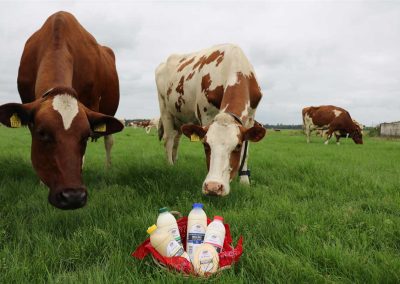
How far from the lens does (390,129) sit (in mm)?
33688

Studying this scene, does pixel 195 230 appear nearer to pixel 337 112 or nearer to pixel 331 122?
pixel 331 122

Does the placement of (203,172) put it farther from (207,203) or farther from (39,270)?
(39,270)

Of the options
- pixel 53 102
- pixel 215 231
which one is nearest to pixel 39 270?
pixel 215 231

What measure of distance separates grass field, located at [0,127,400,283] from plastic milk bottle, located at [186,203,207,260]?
30 centimetres

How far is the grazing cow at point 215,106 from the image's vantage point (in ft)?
14.8

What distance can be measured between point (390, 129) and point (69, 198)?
117 feet

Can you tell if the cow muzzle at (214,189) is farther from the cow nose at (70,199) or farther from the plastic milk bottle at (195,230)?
the cow nose at (70,199)

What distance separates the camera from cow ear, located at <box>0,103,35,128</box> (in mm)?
3621

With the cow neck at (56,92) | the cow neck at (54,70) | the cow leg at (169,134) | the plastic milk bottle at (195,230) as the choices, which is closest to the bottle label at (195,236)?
the plastic milk bottle at (195,230)

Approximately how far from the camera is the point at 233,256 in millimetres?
2600

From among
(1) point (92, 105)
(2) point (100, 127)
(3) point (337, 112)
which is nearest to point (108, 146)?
(1) point (92, 105)

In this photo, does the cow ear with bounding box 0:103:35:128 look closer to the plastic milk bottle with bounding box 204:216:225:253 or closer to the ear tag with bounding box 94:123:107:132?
the ear tag with bounding box 94:123:107:132

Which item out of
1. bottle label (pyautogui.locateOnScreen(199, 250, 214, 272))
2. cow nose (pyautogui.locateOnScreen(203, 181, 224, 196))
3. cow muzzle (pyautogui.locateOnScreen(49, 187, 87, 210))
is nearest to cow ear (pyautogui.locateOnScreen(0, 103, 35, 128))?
cow muzzle (pyautogui.locateOnScreen(49, 187, 87, 210))

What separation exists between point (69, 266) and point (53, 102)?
1.62 metres
